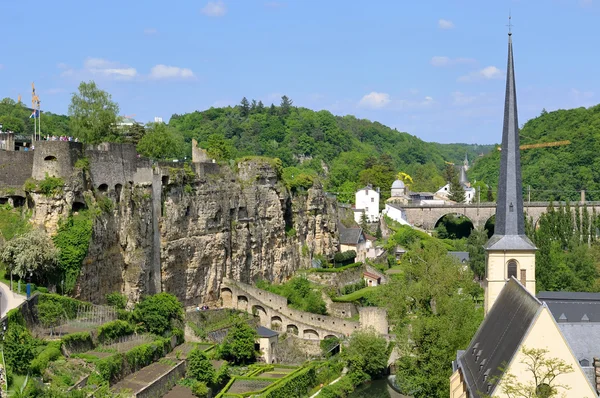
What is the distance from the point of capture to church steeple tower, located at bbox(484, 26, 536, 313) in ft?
164

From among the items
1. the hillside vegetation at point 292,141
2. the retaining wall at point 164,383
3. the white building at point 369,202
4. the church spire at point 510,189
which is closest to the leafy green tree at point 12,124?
the hillside vegetation at point 292,141

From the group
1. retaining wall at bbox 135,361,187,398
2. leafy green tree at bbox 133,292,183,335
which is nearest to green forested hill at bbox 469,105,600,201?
leafy green tree at bbox 133,292,183,335

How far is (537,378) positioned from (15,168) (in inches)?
1252

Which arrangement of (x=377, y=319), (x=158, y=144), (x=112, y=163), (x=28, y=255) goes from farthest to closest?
(x=158, y=144), (x=377, y=319), (x=112, y=163), (x=28, y=255)

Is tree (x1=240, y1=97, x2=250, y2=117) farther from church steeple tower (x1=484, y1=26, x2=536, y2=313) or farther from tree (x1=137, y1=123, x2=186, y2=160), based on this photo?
church steeple tower (x1=484, y1=26, x2=536, y2=313)

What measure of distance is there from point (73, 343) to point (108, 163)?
15131 mm

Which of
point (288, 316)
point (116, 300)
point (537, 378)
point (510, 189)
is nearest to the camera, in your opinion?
point (537, 378)

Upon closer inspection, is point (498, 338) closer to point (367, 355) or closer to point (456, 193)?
point (367, 355)

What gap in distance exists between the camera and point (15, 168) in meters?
53.1

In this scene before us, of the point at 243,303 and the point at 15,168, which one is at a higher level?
the point at 15,168

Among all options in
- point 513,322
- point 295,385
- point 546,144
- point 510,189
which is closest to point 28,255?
point 295,385

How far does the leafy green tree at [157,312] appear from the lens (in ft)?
177

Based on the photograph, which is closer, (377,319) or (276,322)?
(377,319)

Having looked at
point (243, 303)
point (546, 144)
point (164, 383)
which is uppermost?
point (546, 144)
